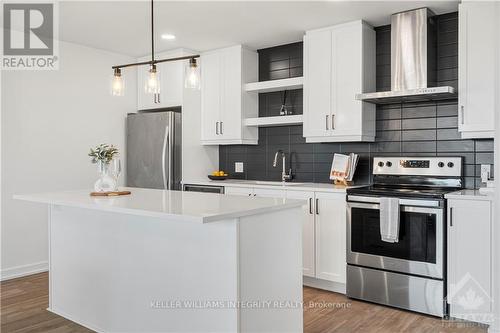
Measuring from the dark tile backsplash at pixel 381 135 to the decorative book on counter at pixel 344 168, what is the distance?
15cm

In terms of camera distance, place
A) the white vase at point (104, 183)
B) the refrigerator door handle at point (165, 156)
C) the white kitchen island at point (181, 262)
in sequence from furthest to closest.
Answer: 1. the refrigerator door handle at point (165, 156)
2. the white vase at point (104, 183)
3. the white kitchen island at point (181, 262)

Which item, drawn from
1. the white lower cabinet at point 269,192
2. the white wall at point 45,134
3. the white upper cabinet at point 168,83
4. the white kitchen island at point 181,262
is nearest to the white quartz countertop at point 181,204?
the white kitchen island at point 181,262

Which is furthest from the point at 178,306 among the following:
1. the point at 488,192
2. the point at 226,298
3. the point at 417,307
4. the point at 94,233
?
the point at 488,192

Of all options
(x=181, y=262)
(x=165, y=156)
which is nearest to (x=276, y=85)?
(x=165, y=156)

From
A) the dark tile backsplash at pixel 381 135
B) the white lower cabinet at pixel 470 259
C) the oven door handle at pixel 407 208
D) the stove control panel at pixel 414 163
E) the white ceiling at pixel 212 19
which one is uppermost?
the white ceiling at pixel 212 19

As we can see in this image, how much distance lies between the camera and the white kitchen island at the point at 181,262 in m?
2.24

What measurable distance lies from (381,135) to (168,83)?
8.16 ft

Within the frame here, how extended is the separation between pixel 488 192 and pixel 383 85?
1438mm

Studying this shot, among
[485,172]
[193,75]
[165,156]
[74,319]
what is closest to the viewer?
[193,75]

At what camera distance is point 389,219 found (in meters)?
3.35

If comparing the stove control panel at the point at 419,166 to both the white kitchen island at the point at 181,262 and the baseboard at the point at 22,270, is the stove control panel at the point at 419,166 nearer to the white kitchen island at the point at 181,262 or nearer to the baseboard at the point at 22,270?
the white kitchen island at the point at 181,262

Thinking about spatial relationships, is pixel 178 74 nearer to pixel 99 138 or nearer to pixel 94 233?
pixel 99 138

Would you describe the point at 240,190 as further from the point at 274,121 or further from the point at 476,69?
the point at 476,69

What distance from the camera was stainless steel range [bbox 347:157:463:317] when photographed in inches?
126
